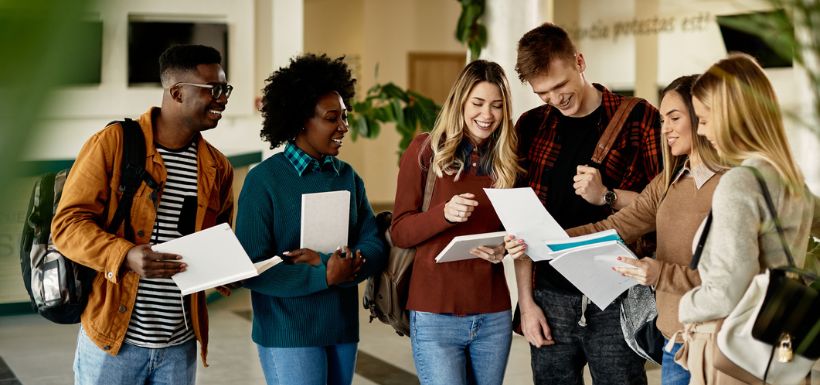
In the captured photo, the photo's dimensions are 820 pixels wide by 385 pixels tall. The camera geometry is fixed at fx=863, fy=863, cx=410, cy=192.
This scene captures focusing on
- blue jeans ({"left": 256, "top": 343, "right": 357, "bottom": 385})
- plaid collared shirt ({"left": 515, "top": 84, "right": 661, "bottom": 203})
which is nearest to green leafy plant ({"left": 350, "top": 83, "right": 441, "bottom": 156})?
plaid collared shirt ({"left": 515, "top": 84, "right": 661, "bottom": 203})

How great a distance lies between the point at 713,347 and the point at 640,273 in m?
0.31

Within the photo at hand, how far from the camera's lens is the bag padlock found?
1946 mm

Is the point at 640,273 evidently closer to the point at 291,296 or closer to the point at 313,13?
the point at 291,296

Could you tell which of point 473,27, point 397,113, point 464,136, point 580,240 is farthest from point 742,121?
point 397,113

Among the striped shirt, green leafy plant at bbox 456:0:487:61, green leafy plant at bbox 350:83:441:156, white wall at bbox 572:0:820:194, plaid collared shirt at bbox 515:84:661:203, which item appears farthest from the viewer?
white wall at bbox 572:0:820:194

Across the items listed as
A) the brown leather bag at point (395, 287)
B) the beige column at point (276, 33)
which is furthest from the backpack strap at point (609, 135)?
the beige column at point (276, 33)

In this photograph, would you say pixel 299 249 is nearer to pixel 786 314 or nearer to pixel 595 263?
pixel 595 263

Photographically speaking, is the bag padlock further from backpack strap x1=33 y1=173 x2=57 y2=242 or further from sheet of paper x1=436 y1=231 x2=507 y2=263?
backpack strap x1=33 y1=173 x2=57 y2=242

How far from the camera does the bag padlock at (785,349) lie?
1.95 m

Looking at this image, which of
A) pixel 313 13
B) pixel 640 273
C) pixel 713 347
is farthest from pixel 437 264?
pixel 313 13

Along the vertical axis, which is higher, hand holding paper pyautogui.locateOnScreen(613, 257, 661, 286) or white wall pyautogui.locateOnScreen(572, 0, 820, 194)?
white wall pyautogui.locateOnScreen(572, 0, 820, 194)

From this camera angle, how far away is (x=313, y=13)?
57.5 feet

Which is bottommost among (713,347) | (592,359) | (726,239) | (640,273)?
(592,359)

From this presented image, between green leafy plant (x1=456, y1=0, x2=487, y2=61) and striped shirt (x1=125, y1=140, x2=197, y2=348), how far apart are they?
4.54 m
